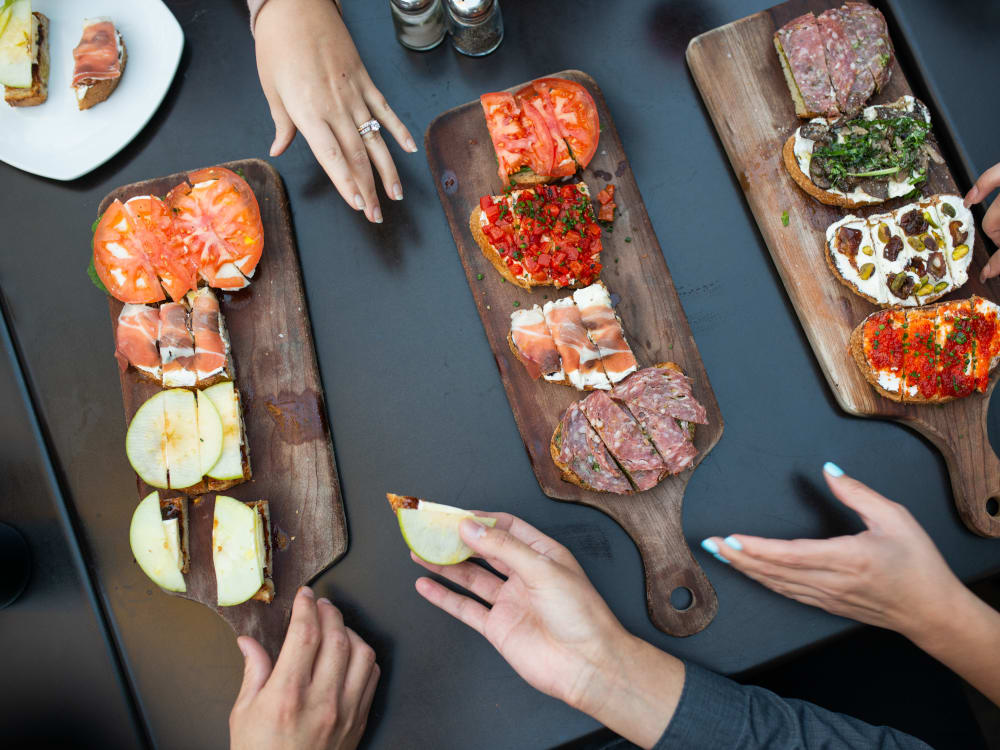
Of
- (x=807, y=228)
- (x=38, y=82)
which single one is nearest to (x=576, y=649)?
(x=807, y=228)

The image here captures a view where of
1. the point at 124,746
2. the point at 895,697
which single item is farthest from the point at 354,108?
the point at 895,697

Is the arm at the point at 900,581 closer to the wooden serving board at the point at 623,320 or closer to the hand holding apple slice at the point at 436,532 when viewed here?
the wooden serving board at the point at 623,320

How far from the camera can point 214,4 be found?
108 inches

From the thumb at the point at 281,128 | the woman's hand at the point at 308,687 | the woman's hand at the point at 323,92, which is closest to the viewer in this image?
the woman's hand at the point at 308,687

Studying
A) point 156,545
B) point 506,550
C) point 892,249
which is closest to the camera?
point 506,550

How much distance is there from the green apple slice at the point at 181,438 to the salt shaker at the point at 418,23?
5.40 ft

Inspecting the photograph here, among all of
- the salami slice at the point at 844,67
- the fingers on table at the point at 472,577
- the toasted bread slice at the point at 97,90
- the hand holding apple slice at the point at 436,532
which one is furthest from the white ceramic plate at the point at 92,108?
the salami slice at the point at 844,67


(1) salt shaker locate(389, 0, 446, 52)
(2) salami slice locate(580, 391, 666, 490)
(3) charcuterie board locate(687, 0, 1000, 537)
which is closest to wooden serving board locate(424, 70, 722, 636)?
(2) salami slice locate(580, 391, 666, 490)

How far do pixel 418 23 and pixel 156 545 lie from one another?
7.16ft

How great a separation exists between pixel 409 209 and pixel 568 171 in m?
0.65

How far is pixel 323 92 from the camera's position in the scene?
90.0 inches

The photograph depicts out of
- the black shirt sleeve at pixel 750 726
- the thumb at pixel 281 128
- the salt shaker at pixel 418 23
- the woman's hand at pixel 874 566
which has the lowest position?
the black shirt sleeve at pixel 750 726

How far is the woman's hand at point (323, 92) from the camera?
228cm

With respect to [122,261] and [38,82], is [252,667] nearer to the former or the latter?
[122,261]
